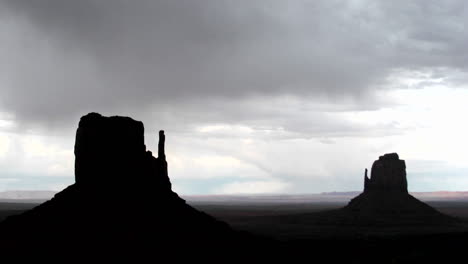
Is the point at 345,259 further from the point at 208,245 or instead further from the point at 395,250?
the point at 208,245

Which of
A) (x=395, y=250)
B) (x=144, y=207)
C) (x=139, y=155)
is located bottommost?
(x=395, y=250)

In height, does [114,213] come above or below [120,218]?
above

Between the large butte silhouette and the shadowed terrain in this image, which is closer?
the shadowed terrain

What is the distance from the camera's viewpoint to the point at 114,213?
7200 cm

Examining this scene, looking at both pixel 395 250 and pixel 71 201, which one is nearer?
pixel 71 201

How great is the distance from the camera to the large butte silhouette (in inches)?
2689

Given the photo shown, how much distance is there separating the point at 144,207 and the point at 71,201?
896cm

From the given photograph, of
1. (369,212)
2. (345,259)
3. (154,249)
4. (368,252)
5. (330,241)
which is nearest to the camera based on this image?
(154,249)

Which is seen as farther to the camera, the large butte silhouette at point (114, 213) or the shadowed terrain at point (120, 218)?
the large butte silhouette at point (114, 213)

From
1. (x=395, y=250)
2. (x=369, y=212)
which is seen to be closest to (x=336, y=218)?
(x=369, y=212)

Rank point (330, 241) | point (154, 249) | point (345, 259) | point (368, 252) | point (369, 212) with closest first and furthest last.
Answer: point (154, 249) < point (345, 259) < point (368, 252) < point (330, 241) < point (369, 212)

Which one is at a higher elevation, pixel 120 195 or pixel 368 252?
pixel 120 195

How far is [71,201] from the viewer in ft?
239

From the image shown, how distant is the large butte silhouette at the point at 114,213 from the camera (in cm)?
6831
